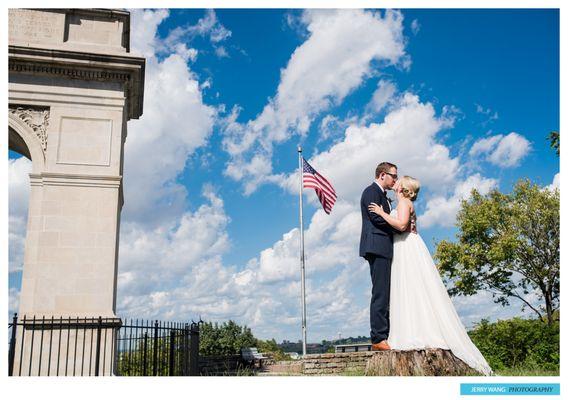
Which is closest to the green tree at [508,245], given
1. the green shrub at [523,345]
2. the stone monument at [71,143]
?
the green shrub at [523,345]

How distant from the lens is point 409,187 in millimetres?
7555

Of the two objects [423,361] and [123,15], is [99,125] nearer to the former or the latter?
[123,15]

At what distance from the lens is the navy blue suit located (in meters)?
7.28

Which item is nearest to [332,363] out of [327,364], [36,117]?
[327,364]

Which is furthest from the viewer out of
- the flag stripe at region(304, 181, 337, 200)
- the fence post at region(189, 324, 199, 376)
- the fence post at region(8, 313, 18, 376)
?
the flag stripe at region(304, 181, 337, 200)

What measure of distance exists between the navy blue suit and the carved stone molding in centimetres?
842

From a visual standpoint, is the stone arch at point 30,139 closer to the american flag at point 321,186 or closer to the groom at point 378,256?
the groom at point 378,256

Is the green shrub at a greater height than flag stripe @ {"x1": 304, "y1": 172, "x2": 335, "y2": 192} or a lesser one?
lesser

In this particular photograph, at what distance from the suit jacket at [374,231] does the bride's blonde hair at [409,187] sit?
0.35 metres

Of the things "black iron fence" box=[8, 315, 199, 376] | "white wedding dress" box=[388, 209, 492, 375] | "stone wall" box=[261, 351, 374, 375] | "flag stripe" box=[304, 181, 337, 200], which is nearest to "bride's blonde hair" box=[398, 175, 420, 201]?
"white wedding dress" box=[388, 209, 492, 375]

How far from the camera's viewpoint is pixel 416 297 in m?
7.18

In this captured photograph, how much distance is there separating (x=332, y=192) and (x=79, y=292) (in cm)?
1016

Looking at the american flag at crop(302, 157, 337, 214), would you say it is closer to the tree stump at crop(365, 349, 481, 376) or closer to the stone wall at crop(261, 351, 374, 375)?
the stone wall at crop(261, 351, 374, 375)
